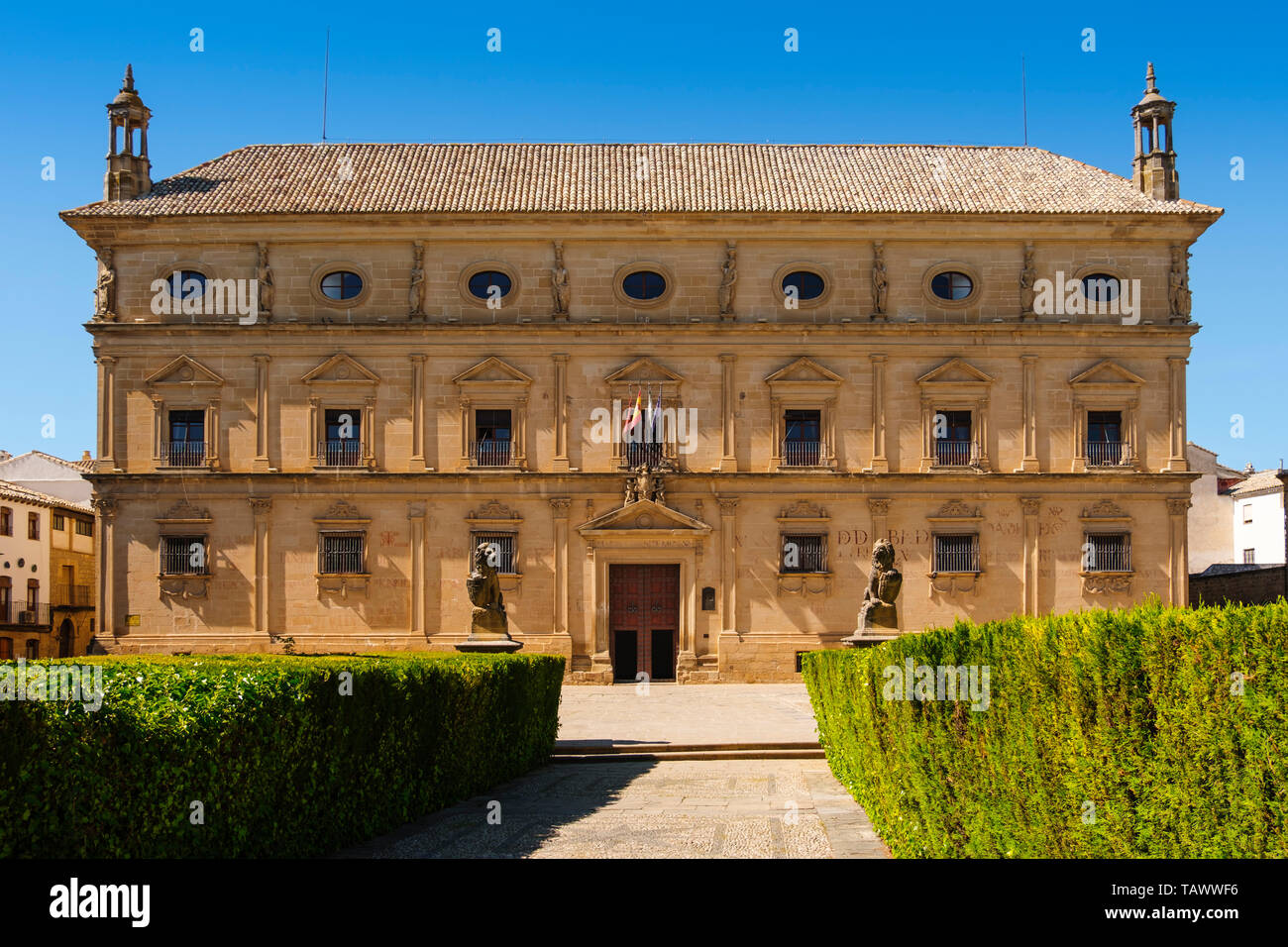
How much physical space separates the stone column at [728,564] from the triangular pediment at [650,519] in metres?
0.65

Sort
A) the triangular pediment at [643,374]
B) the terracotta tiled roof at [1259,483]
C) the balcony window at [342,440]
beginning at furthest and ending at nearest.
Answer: the terracotta tiled roof at [1259,483]
the balcony window at [342,440]
the triangular pediment at [643,374]

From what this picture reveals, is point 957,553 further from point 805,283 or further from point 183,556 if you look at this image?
point 183,556

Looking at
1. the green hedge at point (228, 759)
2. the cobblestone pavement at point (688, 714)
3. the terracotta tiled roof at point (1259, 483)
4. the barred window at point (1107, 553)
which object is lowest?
the cobblestone pavement at point (688, 714)

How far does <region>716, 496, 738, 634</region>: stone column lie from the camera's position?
37531mm

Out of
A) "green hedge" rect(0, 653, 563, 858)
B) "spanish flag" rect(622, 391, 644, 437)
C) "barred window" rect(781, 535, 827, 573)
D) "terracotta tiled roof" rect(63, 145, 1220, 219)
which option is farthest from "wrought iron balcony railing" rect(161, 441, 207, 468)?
"green hedge" rect(0, 653, 563, 858)

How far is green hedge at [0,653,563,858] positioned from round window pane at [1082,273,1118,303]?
28.7 metres

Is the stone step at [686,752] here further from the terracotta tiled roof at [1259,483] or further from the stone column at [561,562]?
the terracotta tiled roof at [1259,483]

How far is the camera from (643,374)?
37.8m

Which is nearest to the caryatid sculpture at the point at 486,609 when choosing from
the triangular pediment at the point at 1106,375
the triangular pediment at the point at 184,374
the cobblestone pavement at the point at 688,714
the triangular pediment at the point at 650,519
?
the cobblestone pavement at the point at 688,714

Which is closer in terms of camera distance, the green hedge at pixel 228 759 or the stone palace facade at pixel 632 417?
the green hedge at pixel 228 759

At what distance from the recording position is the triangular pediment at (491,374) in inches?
1489

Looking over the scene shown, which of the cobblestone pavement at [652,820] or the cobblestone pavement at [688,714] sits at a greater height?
the cobblestone pavement at [652,820]

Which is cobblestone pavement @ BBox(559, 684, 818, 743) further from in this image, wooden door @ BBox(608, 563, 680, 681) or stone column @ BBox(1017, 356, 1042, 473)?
stone column @ BBox(1017, 356, 1042, 473)
